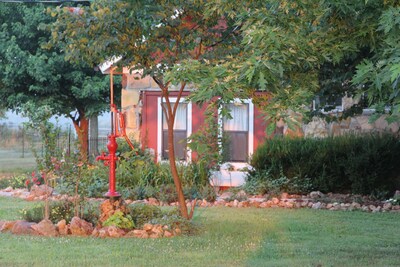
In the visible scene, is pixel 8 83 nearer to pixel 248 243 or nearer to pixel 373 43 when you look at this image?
pixel 248 243

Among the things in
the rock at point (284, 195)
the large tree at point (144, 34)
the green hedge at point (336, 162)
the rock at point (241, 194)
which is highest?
the large tree at point (144, 34)

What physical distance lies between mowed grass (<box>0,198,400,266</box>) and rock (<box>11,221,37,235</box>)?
0.19 meters

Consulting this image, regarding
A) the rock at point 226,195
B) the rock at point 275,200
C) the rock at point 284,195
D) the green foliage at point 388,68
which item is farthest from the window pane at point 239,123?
the green foliage at point 388,68

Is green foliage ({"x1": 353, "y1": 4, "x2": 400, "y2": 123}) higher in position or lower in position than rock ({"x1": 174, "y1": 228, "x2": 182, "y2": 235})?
higher

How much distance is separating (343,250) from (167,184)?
24.2 ft

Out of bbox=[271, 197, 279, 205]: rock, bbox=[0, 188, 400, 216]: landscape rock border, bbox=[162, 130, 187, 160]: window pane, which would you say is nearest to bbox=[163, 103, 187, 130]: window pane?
bbox=[162, 130, 187, 160]: window pane

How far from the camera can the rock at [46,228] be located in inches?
438

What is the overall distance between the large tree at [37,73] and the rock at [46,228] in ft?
46.5

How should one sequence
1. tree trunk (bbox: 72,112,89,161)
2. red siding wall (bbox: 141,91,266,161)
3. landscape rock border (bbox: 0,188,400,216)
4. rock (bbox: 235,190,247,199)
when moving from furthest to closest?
tree trunk (bbox: 72,112,89,161) → red siding wall (bbox: 141,91,266,161) → rock (bbox: 235,190,247,199) → landscape rock border (bbox: 0,188,400,216)

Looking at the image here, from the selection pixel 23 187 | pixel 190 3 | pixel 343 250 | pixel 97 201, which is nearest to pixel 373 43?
pixel 343 250

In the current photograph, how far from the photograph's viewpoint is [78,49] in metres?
11.5

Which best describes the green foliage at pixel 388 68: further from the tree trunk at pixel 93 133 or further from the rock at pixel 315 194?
the tree trunk at pixel 93 133

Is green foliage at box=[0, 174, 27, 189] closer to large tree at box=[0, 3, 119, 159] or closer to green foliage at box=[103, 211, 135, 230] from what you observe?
large tree at box=[0, 3, 119, 159]

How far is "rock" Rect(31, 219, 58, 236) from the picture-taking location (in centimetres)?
1113
